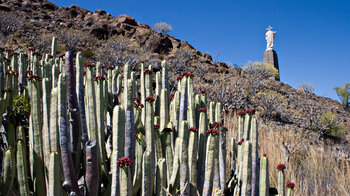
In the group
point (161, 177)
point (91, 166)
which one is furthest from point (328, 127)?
point (91, 166)

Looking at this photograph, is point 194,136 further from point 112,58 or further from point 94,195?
point 112,58

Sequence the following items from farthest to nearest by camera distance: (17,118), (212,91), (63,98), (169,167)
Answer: (212,91)
(17,118)
(169,167)
(63,98)

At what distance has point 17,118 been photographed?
259 centimetres

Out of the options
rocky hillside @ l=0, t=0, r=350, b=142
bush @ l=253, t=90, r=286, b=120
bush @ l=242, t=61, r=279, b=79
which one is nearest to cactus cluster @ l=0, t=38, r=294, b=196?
rocky hillside @ l=0, t=0, r=350, b=142

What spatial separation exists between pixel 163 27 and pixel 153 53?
42.3ft

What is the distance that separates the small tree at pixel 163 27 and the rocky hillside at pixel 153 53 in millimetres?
1545

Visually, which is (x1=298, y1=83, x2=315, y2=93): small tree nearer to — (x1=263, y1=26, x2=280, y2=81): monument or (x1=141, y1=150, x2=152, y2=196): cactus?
(x1=263, y1=26, x2=280, y2=81): monument

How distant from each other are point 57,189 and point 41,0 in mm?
33213

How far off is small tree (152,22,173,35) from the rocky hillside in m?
1.54

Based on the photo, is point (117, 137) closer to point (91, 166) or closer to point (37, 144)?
point (91, 166)

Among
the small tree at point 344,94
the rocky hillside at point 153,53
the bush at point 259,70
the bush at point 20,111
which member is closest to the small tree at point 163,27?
the rocky hillside at point 153,53

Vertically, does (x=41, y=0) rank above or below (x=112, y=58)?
above

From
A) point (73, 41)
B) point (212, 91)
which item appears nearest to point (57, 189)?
point (212, 91)

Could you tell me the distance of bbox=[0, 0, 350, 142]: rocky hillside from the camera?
1230cm
